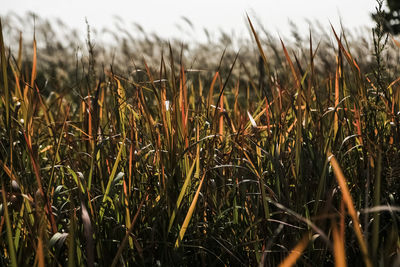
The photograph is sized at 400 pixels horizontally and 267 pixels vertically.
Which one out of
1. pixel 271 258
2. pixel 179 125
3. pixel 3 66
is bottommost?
pixel 271 258

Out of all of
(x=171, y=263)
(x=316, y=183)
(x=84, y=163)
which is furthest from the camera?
(x=84, y=163)

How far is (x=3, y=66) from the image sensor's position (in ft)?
3.69

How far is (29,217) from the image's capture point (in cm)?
112

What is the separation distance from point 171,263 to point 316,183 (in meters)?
0.44

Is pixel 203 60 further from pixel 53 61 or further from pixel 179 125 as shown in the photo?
pixel 179 125

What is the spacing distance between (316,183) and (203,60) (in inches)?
149

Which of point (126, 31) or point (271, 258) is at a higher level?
point (126, 31)

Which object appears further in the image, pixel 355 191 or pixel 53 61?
pixel 53 61

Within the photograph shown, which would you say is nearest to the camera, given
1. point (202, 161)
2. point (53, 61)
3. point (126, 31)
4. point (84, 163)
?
point (202, 161)

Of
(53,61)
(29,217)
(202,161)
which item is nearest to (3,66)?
(29,217)

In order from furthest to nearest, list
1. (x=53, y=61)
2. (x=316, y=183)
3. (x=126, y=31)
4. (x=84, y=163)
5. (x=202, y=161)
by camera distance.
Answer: (x=53, y=61) < (x=126, y=31) < (x=84, y=163) < (x=202, y=161) < (x=316, y=183)

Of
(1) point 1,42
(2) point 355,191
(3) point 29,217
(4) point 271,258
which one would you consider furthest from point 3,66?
(2) point 355,191

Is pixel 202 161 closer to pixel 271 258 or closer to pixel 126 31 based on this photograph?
pixel 271 258

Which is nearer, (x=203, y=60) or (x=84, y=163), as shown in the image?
(x=84, y=163)
